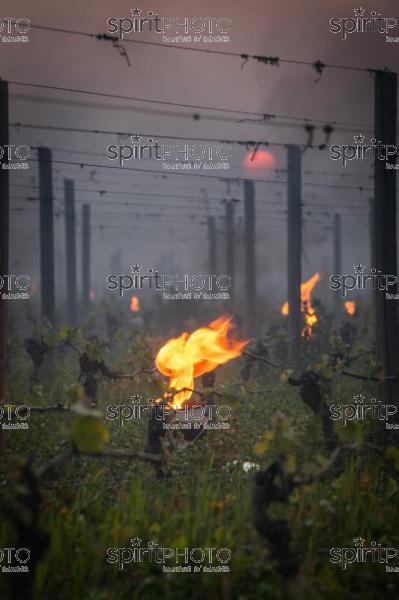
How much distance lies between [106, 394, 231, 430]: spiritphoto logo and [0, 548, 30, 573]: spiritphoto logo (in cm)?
263

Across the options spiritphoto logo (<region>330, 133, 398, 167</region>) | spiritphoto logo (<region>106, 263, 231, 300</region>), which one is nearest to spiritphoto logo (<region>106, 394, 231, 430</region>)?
spiritphoto logo (<region>106, 263, 231, 300</region>)

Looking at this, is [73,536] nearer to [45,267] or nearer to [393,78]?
[393,78]

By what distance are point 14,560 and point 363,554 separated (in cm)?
332

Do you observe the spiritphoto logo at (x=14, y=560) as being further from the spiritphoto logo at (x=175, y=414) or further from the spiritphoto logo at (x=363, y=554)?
the spiritphoto logo at (x=363, y=554)

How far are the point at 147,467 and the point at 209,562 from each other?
8.06 feet

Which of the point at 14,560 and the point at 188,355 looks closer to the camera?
the point at 14,560

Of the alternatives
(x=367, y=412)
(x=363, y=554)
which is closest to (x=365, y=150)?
(x=367, y=412)

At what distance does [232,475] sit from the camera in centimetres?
622

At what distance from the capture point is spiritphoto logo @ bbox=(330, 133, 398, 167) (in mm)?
7852

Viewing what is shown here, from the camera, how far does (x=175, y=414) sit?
22.2 feet

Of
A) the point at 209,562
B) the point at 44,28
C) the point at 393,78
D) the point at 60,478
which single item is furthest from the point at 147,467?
the point at 393,78

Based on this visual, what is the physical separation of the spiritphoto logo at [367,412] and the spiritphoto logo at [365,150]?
4.20 meters

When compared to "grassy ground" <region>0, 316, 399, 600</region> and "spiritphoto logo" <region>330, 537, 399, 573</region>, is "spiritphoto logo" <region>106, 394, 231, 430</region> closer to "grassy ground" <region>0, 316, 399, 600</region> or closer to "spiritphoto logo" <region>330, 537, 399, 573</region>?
"grassy ground" <region>0, 316, 399, 600</region>

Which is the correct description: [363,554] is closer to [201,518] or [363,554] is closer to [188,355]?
[201,518]
